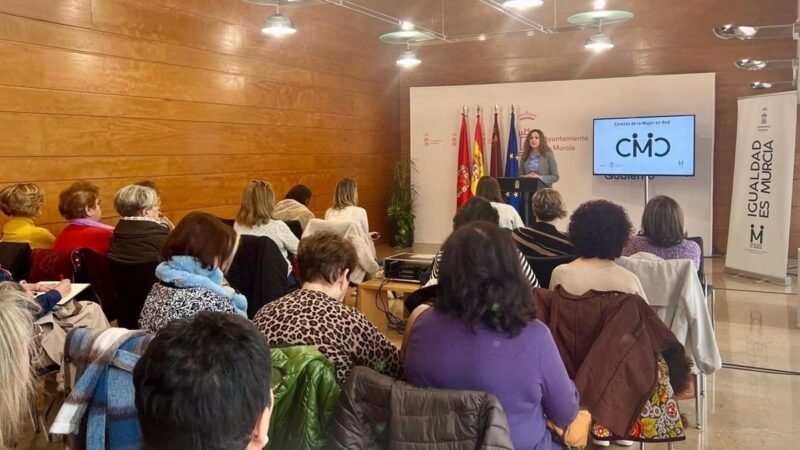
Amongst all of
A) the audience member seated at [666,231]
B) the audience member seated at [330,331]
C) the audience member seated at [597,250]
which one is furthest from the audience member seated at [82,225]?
the audience member seated at [666,231]

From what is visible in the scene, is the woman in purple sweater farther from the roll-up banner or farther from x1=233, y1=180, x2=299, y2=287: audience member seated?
the roll-up banner

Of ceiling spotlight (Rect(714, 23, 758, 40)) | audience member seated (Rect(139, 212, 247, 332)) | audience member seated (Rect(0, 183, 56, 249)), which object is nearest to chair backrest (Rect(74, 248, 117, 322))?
audience member seated (Rect(0, 183, 56, 249))

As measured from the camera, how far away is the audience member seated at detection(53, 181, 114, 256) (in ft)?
14.5

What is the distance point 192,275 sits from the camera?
2.81m

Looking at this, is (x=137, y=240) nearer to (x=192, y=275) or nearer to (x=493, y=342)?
(x=192, y=275)

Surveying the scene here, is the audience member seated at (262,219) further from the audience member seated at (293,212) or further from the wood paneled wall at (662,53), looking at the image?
the wood paneled wall at (662,53)

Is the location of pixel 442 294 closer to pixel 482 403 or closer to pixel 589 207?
pixel 482 403

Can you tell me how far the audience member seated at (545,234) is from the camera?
405 cm

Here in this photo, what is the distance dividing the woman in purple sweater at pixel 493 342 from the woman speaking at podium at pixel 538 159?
21.9ft

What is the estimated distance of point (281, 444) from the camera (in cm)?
202

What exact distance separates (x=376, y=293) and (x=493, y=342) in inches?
113

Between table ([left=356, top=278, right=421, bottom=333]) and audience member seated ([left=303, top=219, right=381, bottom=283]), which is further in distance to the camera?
audience member seated ([left=303, top=219, right=381, bottom=283])

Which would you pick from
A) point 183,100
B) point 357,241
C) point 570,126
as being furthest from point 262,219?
point 570,126

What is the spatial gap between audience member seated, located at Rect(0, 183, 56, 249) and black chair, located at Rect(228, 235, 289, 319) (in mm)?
1293
